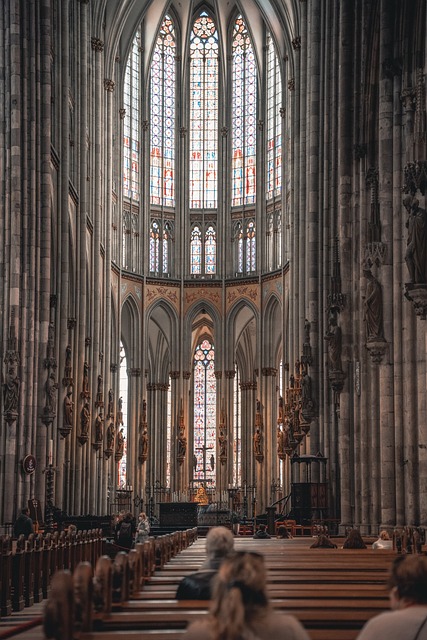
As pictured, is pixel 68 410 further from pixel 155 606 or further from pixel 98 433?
pixel 155 606

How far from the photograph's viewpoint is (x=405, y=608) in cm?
543

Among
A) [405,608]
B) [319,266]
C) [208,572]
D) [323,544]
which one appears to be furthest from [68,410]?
[405,608]

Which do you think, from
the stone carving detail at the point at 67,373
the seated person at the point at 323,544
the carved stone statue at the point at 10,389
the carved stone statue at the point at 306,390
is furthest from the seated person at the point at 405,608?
the stone carving detail at the point at 67,373

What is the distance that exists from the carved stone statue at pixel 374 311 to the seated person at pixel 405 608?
17617 mm

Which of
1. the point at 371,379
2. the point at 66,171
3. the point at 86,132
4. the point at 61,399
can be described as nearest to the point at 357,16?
the point at 371,379

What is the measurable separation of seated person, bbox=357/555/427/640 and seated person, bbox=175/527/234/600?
286 centimetres

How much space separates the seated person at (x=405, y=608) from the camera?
209 inches

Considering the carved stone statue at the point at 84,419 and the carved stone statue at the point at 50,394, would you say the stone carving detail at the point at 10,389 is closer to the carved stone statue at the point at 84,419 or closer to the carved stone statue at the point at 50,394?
the carved stone statue at the point at 50,394

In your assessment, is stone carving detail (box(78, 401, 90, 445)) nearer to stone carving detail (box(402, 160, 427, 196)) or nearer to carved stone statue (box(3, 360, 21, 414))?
carved stone statue (box(3, 360, 21, 414))

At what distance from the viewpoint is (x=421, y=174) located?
18.5 meters

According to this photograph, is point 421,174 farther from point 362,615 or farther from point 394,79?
point 362,615

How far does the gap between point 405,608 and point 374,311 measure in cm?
1794

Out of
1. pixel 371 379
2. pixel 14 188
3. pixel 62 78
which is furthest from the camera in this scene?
pixel 62 78

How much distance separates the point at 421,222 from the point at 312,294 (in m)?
21.1
